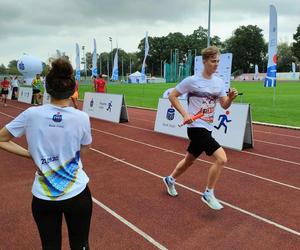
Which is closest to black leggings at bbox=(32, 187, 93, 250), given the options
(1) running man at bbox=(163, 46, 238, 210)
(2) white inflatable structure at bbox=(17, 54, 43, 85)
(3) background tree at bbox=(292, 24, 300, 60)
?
(1) running man at bbox=(163, 46, 238, 210)

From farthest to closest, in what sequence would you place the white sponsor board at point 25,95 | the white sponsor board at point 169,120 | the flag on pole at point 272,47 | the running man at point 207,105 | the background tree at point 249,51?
the background tree at point 249,51, the white sponsor board at point 25,95, the flag on pole at point 272,47, the white sponsor board at point 169,120, the running man at point 207,105

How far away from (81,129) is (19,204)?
3.33m

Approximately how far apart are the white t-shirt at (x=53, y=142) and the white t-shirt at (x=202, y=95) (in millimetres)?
2642

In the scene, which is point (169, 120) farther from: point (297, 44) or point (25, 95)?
point (297, 44)

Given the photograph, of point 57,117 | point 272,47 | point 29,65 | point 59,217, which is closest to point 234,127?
point 59,217

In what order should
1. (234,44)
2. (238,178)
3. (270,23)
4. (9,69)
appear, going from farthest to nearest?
(234,44), (9,69), (270,23), (238,178)

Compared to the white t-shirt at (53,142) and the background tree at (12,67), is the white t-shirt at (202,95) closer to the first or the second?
the white t-shirt at (53,142)

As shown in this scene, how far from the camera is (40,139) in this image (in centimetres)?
229

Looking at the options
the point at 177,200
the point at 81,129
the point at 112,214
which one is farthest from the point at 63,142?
the point at 177,200

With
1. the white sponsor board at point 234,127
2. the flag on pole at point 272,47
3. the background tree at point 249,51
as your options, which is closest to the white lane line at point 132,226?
the white sponsor board at point 234,127

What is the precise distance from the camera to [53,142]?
2.29 m

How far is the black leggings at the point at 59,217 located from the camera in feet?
7.68

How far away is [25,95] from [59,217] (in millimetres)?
25958

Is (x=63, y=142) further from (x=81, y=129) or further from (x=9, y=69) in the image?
(x=9, y=69)
